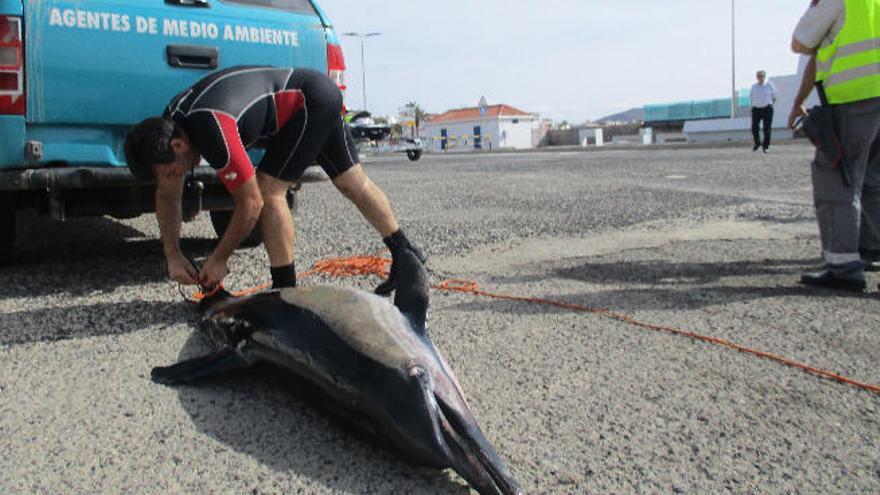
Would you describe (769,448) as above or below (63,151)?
below

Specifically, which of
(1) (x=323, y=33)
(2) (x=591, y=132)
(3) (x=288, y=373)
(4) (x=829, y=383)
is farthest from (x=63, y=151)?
(2) (x=591, y=132)

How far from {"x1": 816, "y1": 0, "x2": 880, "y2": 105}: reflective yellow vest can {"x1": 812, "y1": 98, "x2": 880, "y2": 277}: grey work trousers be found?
76mm

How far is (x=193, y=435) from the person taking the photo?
101 inches

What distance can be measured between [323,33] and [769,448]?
3.97 metres

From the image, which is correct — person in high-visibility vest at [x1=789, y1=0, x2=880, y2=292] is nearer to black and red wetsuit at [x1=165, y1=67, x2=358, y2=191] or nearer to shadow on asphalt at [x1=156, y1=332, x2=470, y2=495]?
black and red wetsuit at [x1=165, y1=67, x2=358, y2=191]

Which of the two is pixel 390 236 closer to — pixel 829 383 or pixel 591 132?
pixel 829 383

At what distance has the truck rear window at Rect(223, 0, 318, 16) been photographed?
4930mm

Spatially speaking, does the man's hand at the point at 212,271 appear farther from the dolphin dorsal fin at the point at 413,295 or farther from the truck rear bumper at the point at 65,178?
the dolphin dorsal fin at the point at 413,295

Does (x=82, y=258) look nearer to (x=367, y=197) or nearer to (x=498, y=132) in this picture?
(x=367, y=197)

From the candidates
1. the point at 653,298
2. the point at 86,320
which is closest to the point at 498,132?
the point at 653,298

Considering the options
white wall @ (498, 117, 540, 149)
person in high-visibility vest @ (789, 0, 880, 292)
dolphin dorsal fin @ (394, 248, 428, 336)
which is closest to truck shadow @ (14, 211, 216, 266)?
dolphin dorsal fin @ (394, 248, 428, 336)

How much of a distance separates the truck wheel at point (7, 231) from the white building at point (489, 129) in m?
50.3

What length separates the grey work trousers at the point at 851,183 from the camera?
4.35 metres

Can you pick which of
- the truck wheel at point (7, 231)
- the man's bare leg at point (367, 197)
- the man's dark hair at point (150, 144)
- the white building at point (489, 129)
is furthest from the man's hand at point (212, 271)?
the white building at point (489, 129)
